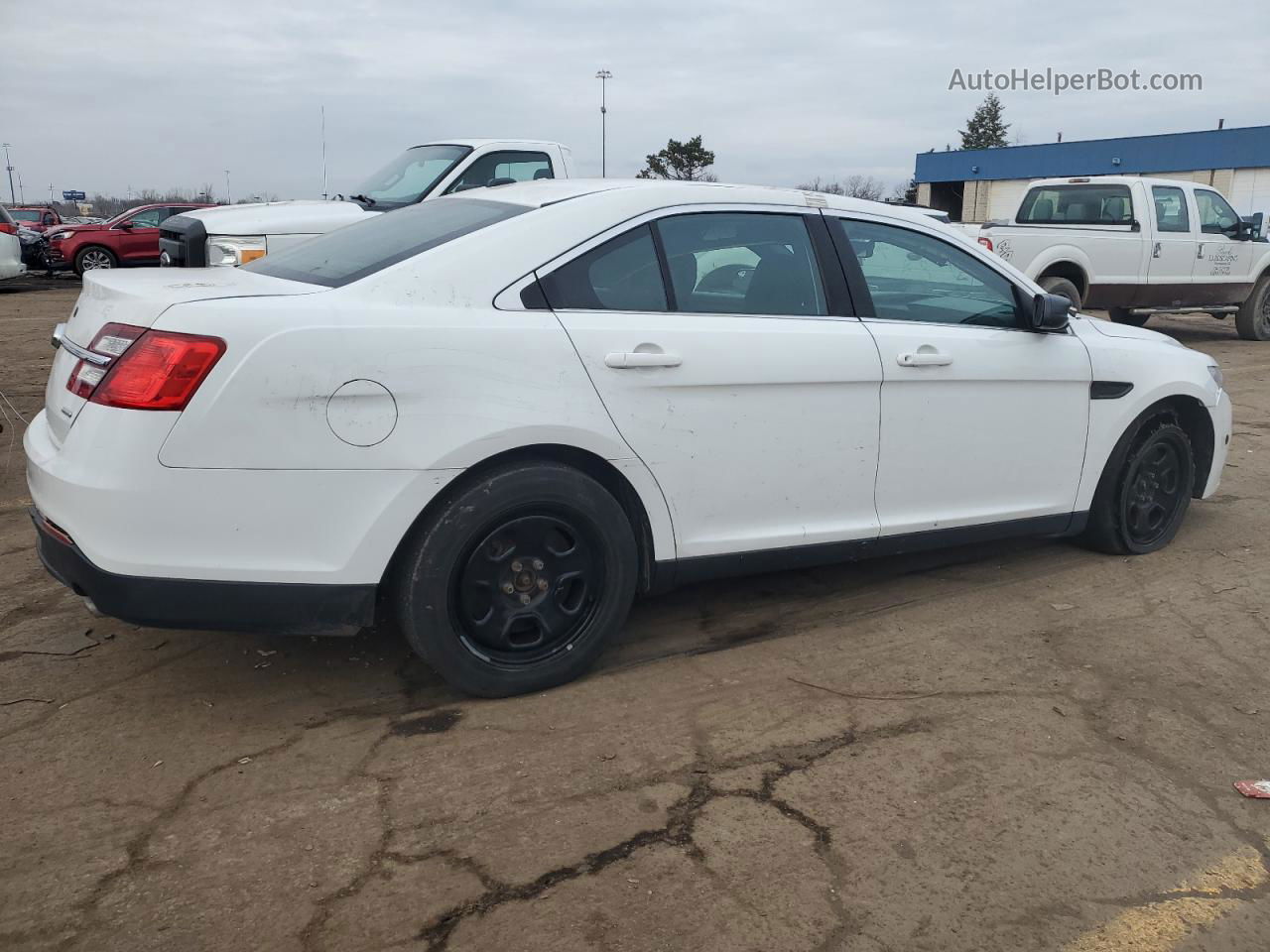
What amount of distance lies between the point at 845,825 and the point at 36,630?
2984 millimetres

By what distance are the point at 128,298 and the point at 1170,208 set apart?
1255 cm

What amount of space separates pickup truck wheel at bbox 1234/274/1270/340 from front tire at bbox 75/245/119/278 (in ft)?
67.1

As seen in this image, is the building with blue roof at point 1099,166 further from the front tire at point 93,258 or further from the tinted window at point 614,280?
the tinted window at point 614,280

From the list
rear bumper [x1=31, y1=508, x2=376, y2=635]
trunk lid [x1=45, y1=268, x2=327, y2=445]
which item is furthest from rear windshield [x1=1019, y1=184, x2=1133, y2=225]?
rear bumper [x1=31, y1=508, x2=376, y2=635]

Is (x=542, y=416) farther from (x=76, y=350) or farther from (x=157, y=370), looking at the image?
(x=76, y=350)

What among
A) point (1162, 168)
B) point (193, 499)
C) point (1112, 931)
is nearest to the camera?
point (1112, 931)

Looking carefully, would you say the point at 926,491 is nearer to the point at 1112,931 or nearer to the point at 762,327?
the point at 762,327

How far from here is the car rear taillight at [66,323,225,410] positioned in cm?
284

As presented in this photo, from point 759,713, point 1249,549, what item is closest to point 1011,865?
point 759,713

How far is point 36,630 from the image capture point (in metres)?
3.89

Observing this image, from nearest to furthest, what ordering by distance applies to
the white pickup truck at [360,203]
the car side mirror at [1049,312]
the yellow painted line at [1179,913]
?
the yellow painted line at [1179,913]
the car side mirror at [1049,312]
the white pickup truck at [360,203]

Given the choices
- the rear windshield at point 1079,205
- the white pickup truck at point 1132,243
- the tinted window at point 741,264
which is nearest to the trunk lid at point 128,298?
the tinted window at point 741,264

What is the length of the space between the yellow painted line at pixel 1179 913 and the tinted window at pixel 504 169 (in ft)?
25.3

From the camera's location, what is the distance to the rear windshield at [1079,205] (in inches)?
486
